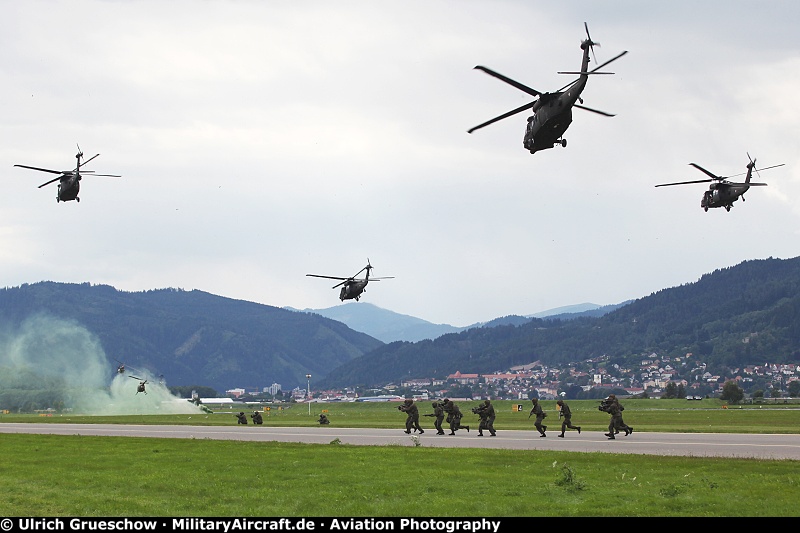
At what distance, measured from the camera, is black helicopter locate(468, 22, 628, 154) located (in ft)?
112

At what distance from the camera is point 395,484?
965 inches

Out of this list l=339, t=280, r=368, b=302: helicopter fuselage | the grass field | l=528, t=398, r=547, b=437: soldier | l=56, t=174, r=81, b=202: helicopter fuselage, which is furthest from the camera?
l=339, t=280, r=368, b=302: helicopter fuselage

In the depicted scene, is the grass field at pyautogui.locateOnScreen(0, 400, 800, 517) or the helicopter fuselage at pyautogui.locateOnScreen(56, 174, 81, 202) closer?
the grass field at pyautogui.locateOnScreen(0, 400, 800, 517)

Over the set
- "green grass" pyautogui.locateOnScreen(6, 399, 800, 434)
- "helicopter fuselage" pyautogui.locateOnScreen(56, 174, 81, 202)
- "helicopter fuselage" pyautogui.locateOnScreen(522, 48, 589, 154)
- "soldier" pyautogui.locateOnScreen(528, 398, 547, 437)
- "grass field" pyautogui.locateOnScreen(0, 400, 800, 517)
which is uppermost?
"helicopter fuselage" pyautogui.locateOnScreen(56, 174, 81, 202)

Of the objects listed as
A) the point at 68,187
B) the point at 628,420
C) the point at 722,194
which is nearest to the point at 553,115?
the point at 722,194

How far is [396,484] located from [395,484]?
0.03m

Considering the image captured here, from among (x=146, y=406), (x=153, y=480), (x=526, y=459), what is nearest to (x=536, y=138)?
(x=526, y=459)

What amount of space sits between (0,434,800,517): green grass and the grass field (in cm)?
4

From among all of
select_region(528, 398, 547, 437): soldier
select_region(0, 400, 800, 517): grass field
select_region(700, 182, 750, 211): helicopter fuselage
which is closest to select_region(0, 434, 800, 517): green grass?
select_region(0, 400, 800, 517): grass field

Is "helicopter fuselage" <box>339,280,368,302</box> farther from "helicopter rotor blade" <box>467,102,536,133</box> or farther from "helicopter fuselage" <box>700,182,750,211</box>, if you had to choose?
"helicopter rotor blade" <box>467,102,536,133</box>
